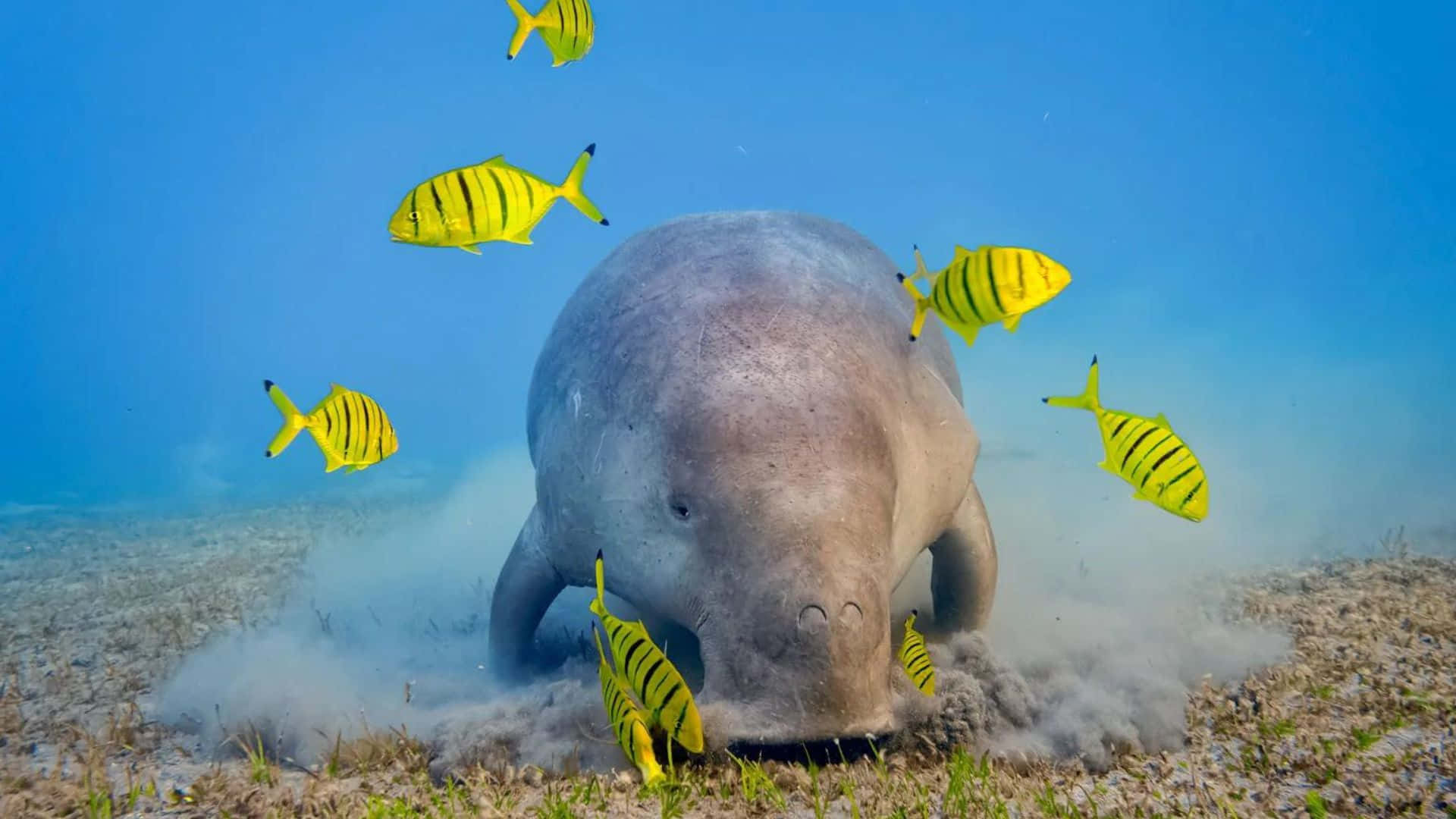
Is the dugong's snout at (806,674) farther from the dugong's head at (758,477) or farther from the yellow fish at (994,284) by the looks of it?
the yellow fish at (994,284)

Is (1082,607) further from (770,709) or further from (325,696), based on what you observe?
(325,696)

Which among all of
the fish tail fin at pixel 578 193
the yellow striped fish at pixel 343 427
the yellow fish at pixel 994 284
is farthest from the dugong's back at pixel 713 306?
the yellow striped fish at pixel 343 427

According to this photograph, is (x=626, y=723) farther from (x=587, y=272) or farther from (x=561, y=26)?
(x=587, y=272)

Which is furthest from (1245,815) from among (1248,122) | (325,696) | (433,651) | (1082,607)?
(1248,122)

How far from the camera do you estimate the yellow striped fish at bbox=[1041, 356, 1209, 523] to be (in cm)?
330

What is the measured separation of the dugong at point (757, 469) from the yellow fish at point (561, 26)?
1.17m

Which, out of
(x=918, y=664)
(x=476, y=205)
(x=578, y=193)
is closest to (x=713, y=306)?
(x=578, y=193)

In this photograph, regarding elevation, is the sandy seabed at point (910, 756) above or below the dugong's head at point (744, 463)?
below

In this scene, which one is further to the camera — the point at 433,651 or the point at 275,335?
the point at 275,335

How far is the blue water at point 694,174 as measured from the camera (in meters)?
61.8

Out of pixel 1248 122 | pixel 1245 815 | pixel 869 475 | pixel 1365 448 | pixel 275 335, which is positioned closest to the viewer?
pixel 1245 815

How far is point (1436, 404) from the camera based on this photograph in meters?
34.9

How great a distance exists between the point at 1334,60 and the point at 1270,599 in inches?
3685

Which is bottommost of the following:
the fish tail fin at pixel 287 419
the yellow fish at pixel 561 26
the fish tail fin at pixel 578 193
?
the fish tail fin at pixel 287 419
